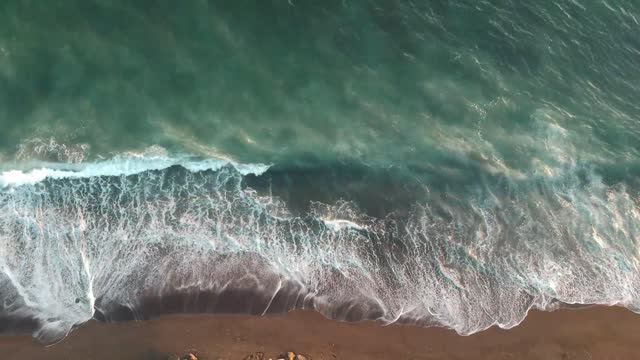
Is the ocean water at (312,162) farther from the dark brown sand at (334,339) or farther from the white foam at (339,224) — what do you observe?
the dark brown sand at (334,339)

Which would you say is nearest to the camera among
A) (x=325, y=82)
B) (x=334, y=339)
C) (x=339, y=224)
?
(x=334, y=339)

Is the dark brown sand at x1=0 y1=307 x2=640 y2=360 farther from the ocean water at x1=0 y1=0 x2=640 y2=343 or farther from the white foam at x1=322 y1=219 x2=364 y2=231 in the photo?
the white foam at x1=322 y1=219 x2=364 y2=231

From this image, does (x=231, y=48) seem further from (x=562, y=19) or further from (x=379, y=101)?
(x=562, y=19)

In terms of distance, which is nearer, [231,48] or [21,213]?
[21,213]

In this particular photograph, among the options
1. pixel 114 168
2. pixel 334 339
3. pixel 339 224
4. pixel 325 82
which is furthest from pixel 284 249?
pixel 325 82

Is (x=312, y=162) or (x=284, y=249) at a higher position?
(x=312, y=162)

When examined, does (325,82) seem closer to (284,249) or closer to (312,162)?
(312,162)

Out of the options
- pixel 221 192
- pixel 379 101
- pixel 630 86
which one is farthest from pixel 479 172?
pixel 221 192
